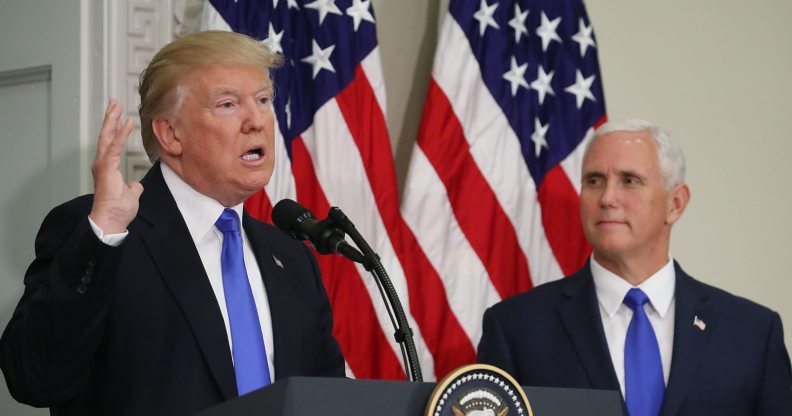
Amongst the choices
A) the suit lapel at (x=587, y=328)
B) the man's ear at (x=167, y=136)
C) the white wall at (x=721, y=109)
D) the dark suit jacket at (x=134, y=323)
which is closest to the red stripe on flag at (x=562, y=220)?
the suit lapel at (x=587, y=328)

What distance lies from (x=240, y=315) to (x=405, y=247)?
159 cm

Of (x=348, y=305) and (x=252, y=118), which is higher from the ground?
(x=252, y=118)

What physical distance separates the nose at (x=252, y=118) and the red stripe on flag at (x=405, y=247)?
4.43 ft

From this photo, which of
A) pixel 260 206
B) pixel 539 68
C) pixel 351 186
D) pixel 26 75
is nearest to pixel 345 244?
pixel 260 206

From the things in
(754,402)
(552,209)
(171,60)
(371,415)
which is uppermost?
(171,60)

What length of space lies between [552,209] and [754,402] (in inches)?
44.2

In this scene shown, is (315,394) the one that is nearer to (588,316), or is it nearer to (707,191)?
(588,316)

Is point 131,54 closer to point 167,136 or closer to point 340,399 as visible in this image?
point 167,136

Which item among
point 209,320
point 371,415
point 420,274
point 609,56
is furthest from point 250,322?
point 609,56

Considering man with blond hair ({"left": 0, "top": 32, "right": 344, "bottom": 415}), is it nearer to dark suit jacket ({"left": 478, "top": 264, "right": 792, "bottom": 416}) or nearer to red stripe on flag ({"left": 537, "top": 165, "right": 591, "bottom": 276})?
dark suit jacket ({"left": 478, "top": 264, "right": 792, "bottom": 416})

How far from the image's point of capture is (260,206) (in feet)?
11.7

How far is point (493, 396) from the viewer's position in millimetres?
1742

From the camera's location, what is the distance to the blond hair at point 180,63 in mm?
2514

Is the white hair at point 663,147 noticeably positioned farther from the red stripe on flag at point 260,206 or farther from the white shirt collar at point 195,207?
the white shirt collar at point 195,207
